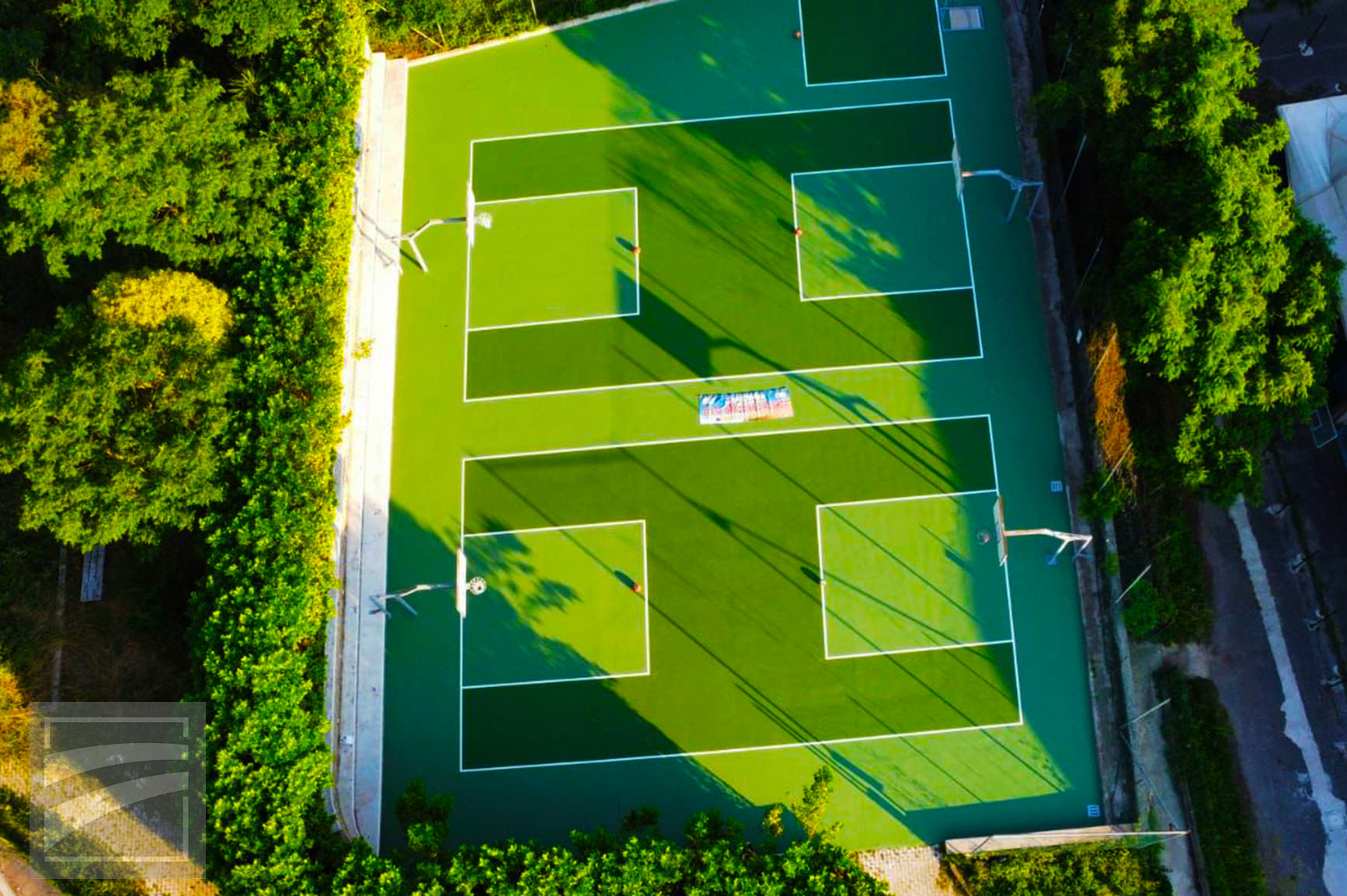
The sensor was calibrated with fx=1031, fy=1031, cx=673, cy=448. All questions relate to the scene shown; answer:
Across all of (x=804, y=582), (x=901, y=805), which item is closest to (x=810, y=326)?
(x=804, y=582)

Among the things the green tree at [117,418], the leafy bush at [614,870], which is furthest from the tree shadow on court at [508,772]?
the green tree at [117,418]

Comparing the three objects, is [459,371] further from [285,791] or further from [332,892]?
[332,892]

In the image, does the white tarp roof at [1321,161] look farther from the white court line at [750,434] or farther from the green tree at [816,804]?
the green tree at [816,804]

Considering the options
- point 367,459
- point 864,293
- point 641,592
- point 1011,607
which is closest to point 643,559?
point 641,592

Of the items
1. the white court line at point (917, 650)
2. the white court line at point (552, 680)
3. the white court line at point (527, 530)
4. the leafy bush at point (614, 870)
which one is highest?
the white court line at point (527, 530)

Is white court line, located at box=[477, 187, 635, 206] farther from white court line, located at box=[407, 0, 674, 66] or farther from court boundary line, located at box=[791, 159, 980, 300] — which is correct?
white court line, located at box=[407, 0, 674, 66]
